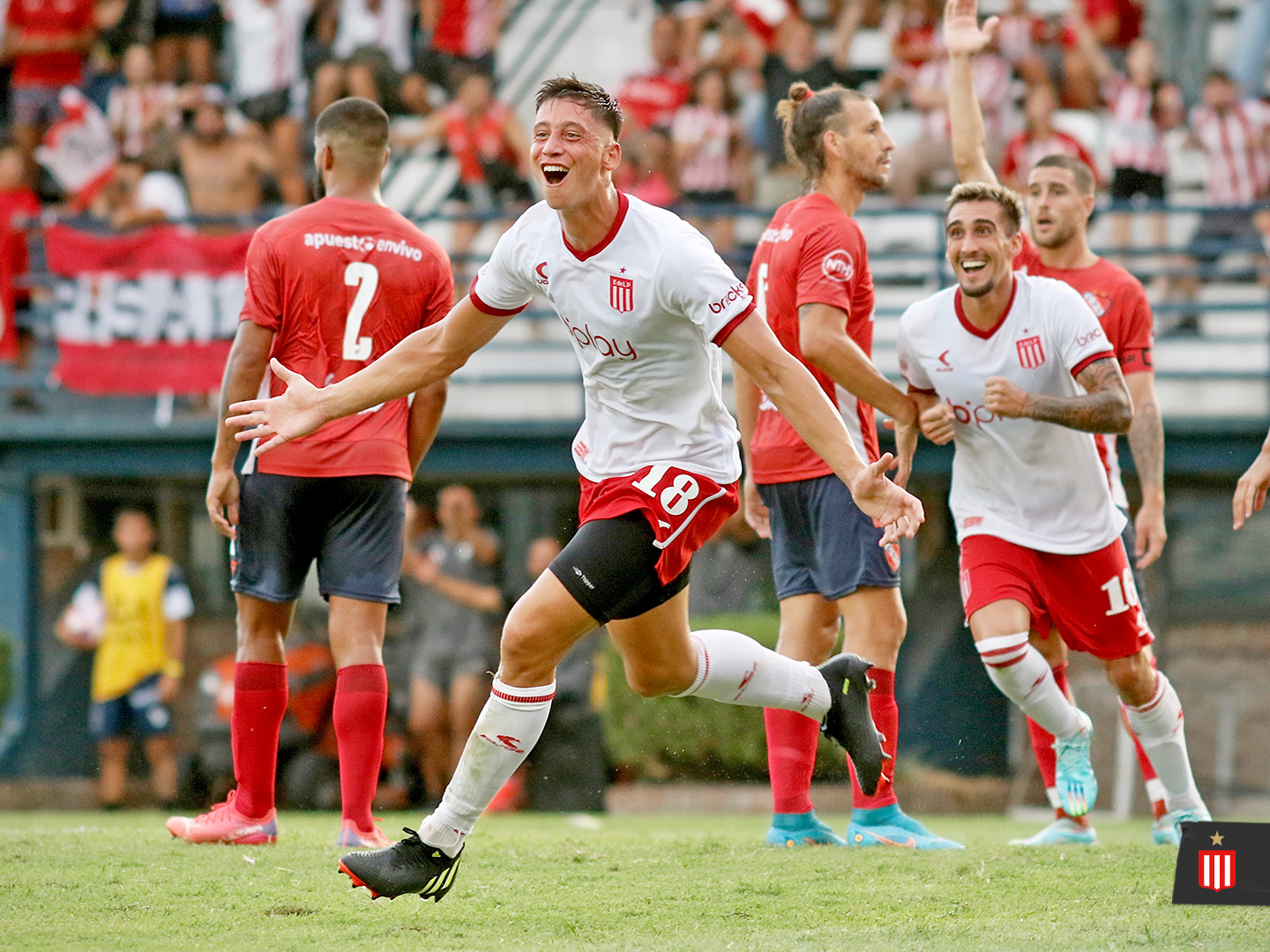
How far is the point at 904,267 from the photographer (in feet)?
46.3

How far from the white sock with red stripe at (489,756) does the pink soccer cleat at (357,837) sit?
1247 millimetres

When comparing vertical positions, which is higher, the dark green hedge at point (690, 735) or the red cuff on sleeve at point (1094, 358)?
the red cuff on sleeve at point (1094, 358)

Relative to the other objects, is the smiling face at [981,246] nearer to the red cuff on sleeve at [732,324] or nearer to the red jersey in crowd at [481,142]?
the red cuff on sleeve at [732,324]

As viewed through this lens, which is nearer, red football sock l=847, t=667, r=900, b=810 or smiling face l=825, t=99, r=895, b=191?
red football sock l=847, t=667, r=900, b=810

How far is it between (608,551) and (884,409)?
1641 millimetres

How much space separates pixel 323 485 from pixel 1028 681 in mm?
2824

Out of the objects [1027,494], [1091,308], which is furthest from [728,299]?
[1091,308]

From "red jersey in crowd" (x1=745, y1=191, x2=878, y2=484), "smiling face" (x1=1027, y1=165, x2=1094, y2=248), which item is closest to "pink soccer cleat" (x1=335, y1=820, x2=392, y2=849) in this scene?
"red jersey in crowd" (x1=745, y1=191, x2=878, y2=484)

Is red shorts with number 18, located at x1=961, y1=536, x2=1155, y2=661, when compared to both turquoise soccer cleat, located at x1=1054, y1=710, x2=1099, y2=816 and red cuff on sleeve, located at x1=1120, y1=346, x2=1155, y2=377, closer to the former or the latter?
turquoise soccer cleat, located at x1=1054, y1=710, x2=1099, y2=816

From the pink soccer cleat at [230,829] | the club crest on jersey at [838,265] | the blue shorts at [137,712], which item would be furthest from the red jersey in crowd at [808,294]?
the blue shorts at [137,712]

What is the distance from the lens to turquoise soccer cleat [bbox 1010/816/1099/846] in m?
6.62

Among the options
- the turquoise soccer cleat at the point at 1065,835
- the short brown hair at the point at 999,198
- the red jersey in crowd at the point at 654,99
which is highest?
the red jersey in crowd at the point at 654,99

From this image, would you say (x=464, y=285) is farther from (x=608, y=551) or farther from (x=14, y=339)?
(x=608, y=551)

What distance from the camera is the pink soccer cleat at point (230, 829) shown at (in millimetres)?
6094
